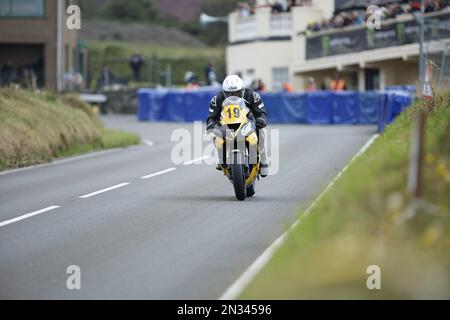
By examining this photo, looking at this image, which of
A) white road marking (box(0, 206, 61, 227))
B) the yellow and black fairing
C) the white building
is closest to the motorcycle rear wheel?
the yellow and black fairing

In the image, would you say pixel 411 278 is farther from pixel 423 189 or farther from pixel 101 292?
pixel 101 292

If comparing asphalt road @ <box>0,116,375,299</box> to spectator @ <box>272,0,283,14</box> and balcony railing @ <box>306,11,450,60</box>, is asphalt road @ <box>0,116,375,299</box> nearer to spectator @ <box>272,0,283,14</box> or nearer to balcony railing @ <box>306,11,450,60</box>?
balcony railing @ <box>306,11,450,60</box>

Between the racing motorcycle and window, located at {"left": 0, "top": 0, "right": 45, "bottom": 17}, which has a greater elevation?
window, located at {"left": 0, "top": 0, "right": 45, "bottom": 17}

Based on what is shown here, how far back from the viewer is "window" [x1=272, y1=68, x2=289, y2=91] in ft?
190

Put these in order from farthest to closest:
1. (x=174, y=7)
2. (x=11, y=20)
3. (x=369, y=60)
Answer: (x=174, y=7) < (x=11, y=20) < (x=369, y=60)

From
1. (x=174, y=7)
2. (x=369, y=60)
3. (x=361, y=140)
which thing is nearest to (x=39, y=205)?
(x=361, y=140)

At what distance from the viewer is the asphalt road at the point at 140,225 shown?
1020cm

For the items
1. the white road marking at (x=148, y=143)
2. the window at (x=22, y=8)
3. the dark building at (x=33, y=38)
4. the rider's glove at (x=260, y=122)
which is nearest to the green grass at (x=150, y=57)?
the dark building at (x=33, y=38)

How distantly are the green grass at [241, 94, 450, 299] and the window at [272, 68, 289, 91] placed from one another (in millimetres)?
48378

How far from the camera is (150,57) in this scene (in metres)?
74.2

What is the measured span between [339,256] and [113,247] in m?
4.02

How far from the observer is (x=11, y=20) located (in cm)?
5066

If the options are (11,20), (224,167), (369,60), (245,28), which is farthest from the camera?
(245,28)

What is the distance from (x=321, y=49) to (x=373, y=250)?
42386mm
